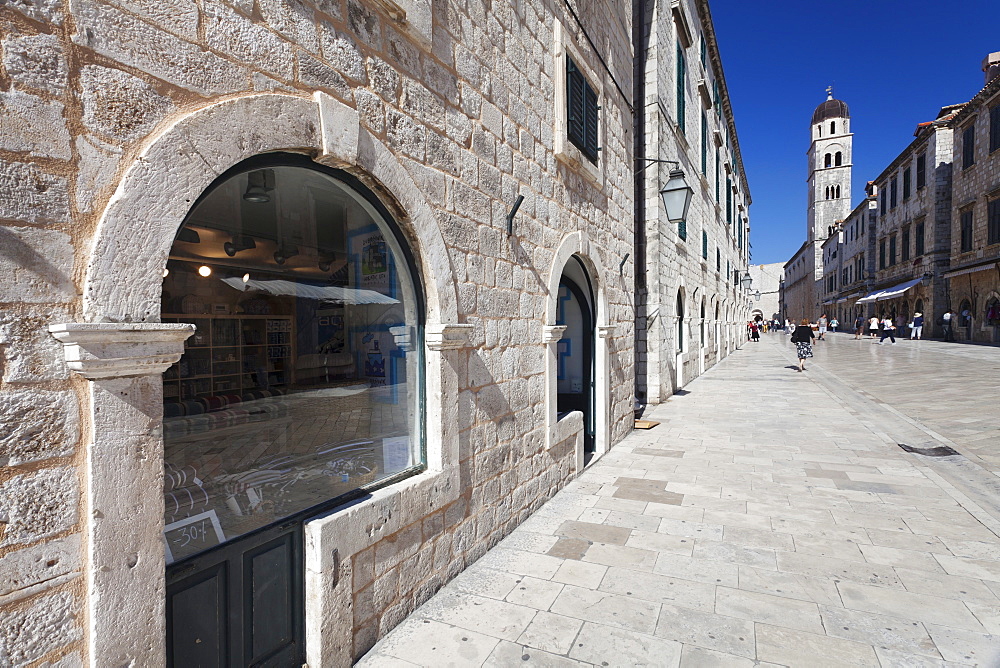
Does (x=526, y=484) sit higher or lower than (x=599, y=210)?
lower

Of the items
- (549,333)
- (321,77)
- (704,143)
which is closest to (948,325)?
(704,143)

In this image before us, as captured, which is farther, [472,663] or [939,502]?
[939,502]

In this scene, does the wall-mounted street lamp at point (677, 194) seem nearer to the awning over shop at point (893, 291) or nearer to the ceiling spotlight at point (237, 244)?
the ceiling spotlight at point (237, 244)

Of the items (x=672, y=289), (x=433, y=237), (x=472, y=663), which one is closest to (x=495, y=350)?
(x=433, y=237)

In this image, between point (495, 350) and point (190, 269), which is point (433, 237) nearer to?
point (495, 350)

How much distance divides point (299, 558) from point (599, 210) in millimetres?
4718

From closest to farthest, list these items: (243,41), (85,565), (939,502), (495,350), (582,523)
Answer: (85,565) → (243,41) → (495,350) → (582,523) → (939,502)

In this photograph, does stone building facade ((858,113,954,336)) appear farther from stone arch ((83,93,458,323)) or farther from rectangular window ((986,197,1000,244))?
stone arch ((83,93,458,323))

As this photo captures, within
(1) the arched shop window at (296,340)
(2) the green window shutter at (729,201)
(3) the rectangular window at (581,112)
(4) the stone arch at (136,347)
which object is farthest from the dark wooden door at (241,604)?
(2) the green window shutter at (729,201)

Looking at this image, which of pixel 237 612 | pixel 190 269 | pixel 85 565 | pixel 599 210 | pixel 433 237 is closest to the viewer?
pixel 85 565

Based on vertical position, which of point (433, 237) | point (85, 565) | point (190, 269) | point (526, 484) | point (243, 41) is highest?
point (243, 41)

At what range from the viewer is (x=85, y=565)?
1455mm

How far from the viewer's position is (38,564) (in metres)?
1.37

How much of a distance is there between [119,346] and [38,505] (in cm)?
47
